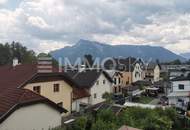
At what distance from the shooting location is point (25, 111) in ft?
70.8

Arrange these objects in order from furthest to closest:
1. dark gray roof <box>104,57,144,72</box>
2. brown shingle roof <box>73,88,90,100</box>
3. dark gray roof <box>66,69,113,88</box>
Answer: dark gray roof <box>104,57,144,72</box> < dark gray roof <box>66,69,113,88</box> < brown shingle roof <box>73,88,90,100</box>

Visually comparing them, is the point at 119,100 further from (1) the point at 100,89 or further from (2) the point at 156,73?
(2) the point at 156,73

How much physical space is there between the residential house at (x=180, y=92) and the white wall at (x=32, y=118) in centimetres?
2676

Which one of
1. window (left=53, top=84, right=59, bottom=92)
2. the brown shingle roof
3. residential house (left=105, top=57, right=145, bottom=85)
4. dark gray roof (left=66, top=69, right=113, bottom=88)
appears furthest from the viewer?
residential house (left=105, top=57, right=145, bottom=85)

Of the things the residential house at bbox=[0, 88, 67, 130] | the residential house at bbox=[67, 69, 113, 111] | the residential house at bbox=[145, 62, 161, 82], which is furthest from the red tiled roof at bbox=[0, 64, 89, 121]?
the residential house at bbox=[145, 62, 161, 82]

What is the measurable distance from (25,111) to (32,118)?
28.9 inches

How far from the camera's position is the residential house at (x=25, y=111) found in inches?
813

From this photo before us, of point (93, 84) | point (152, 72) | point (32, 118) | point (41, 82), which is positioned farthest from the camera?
point (152, 72)

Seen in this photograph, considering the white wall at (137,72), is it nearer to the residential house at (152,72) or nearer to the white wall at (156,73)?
the residential house at (152,72)

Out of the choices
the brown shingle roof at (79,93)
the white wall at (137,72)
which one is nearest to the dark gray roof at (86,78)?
the brown shingle roof at (79,93)

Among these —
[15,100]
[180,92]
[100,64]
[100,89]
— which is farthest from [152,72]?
[15,100]

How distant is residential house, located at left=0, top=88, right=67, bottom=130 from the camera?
2064 cm

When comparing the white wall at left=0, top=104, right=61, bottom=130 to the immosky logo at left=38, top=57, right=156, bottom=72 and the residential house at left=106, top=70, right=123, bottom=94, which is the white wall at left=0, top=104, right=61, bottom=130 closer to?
the immosky logo at left=38, top=57, right=156, bottom=72

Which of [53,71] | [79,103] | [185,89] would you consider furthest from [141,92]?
[53,71]
